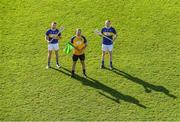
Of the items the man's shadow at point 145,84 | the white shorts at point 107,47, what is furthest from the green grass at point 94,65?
the white shorts at point 107,47

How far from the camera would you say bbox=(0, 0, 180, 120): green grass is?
706 inches

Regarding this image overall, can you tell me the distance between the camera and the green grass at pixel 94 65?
1794 cm

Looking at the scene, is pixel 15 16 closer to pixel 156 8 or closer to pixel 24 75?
pixel 24 75

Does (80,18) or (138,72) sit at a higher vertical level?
(80,18)

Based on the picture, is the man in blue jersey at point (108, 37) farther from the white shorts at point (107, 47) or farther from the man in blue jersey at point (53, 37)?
the man in blue jersey at point (53, 37)

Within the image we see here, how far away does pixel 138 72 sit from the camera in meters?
20.2

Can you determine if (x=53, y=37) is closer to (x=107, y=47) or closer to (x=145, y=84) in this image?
(x=107, y=47)

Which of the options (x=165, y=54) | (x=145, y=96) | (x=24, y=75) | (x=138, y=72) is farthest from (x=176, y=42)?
(x=24, y=75)

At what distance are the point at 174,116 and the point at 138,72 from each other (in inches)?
132

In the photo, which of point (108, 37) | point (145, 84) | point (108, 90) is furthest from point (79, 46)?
point (145, 84)

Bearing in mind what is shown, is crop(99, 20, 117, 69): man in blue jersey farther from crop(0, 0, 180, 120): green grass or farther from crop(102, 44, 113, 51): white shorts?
crop(0, 0, 180, 120): green grass

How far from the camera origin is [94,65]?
20.7 m

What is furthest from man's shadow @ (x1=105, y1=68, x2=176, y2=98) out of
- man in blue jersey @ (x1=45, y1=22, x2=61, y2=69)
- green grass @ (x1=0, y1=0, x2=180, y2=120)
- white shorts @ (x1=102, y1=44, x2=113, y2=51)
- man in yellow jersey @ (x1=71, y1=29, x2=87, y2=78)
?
man in blue jersey @ (x1=45, y1=22, x2=61, y2=69)

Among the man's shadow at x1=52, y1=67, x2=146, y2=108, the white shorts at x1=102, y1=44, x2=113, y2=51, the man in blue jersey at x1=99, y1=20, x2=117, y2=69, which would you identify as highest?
the man in blue jersey at x1=99, y1=20, x2=117, y2=69
